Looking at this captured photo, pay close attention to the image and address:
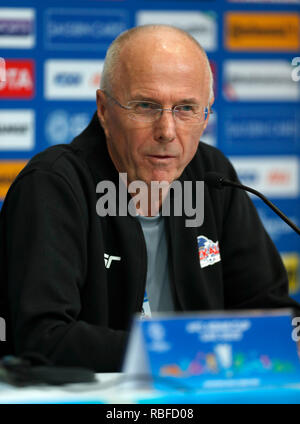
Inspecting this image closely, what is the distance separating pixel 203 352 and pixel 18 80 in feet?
9.33

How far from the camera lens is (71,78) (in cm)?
358

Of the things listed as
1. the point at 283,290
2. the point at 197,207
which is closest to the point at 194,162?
the point at 197,207

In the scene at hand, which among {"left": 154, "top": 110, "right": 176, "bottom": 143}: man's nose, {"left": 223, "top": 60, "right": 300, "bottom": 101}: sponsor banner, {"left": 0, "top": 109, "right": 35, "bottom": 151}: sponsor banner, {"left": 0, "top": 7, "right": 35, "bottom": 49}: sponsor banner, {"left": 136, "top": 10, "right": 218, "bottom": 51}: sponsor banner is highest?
{"left": 136, "top": 10, "right": 218, "bottom": 51}: sponsor banner

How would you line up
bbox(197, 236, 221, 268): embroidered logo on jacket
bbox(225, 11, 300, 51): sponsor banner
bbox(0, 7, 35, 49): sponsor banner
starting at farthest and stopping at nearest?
bbox(225, 11, 300, 51): sponsor banner → bbox(0, 7, 35, 49): sponsor banner → bbox(197, 236, 221, 268): embroidered logo on jacket

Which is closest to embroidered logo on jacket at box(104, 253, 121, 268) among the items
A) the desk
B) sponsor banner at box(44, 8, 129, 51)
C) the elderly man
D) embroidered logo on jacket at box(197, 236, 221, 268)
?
the elderly man

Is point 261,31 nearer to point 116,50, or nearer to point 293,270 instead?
point 293,270

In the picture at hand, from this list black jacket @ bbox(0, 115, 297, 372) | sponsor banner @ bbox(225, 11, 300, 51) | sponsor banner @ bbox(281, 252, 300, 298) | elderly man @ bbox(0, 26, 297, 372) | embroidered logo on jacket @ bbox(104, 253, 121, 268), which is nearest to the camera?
black jacket @ bbox(0, 115, 297, 372)

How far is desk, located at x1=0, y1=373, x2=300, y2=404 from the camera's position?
2.91ft

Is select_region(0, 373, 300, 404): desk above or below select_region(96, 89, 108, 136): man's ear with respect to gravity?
below

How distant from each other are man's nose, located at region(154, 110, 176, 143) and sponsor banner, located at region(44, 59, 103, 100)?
197 cm

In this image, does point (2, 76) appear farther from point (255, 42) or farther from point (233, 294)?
point (233, 294)

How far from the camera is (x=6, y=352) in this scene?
163 cm

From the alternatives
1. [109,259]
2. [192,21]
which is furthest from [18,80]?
[109,259]

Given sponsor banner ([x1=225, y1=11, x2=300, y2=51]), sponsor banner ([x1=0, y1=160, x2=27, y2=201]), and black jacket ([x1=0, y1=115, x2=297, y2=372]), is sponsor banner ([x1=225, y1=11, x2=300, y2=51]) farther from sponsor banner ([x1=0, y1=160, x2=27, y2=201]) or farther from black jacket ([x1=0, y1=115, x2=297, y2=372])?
black jacket ([x1=0, y1=115, x2=297, y2=372])
